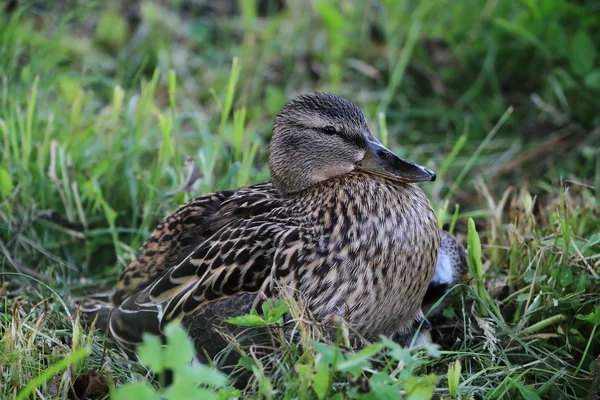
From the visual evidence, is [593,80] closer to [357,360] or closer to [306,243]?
[306,243]

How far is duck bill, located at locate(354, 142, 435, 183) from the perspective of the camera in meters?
3.10

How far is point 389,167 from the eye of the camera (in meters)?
3.14

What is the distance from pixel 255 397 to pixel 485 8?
355 centimetres

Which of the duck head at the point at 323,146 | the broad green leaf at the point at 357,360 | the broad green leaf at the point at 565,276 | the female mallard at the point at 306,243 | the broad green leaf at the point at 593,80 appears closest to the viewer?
the broad green leaf at the point at 357,360

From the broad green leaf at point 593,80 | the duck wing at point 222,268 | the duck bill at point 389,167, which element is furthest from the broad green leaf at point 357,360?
the broad green leaf at point 593,80

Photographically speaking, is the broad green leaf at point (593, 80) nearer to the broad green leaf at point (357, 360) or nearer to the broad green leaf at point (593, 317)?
the broad green leaf at point (593, 317)

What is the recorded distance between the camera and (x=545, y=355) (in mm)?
3037

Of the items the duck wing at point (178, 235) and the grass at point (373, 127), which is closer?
the grass at point (373, 127)

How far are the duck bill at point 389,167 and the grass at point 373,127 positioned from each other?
1.02ft

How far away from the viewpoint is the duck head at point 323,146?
3197 mm

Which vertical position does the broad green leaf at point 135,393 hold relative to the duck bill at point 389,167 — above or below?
below

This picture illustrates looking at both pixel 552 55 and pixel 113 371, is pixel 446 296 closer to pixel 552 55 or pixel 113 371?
pixel 113 371

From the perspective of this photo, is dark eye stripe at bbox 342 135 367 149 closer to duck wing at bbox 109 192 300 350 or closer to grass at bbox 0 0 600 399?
duck wing at bbox 109 192 300 350

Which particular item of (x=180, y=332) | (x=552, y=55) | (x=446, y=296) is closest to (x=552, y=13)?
(x=552, y=55)
